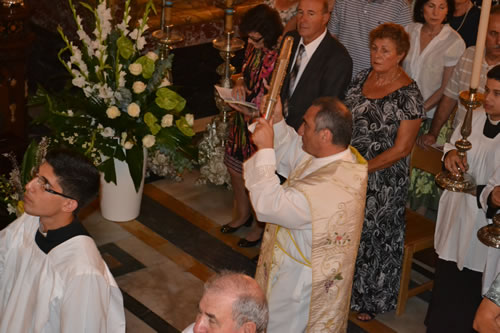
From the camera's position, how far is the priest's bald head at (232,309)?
2.97 metres

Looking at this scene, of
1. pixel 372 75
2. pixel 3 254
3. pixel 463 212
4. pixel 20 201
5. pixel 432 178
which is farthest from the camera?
pixel 432 178

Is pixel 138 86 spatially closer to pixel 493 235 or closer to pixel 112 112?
pixel 112 112

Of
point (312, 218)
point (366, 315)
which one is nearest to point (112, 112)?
→ point (366, 315)

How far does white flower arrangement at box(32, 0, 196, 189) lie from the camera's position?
5.97 metres

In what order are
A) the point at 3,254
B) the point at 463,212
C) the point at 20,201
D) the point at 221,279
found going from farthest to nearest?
the point at 463,212 → the point at 20,201 → the point at 3,254 → the point at 221,279

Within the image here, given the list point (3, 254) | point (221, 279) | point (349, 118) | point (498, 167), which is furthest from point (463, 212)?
point (3, 254)

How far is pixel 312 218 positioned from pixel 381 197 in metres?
1.53

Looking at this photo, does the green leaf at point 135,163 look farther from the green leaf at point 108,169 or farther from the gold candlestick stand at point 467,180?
the gold candlestick stand at point 467,180

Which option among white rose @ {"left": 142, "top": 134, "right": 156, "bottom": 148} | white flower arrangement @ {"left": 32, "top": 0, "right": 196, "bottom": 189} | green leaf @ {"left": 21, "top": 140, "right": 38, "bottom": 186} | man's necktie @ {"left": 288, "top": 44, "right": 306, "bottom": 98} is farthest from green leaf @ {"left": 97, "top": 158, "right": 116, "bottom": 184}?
man's necktie @ {"left": 288, "top": 44, "right": 306, "bottom": 98}

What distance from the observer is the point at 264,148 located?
391 centimetres

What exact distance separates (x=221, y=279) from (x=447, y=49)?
3578 millimetres

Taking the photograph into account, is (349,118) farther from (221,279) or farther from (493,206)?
(221,279)

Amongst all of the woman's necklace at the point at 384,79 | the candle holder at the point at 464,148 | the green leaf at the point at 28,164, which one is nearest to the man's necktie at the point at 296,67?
the woman's necklace at the point at 384,79

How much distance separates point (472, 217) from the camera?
4945 mm
